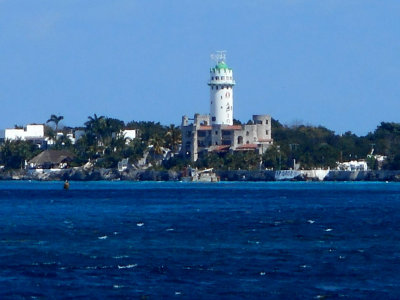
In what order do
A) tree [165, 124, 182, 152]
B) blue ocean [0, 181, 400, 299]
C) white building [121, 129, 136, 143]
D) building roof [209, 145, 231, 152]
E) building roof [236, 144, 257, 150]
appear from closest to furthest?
blue ocean [0, 181, 400, 299] → building roof [236, 144, 257, 150] → building roof [209, 145, 231, 152] → tree [165, 124, 182, 152] → white building [121, 129, 136, 143]

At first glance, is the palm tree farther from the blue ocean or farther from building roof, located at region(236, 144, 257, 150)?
the blue ocean

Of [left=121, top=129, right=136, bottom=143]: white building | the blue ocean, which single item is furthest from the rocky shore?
the blue ocean

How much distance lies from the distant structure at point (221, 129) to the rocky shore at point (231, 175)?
13.1 feet

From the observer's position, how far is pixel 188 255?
41.3m

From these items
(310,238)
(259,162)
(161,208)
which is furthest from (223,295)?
(259,162)

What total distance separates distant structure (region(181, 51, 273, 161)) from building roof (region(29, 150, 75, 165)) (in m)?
20.0

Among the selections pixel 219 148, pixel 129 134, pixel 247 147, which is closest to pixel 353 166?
pixel 247 147

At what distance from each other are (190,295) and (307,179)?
14632 cm

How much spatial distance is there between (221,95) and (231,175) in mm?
14868

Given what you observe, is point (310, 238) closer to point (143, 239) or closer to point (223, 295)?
point (143, 239)

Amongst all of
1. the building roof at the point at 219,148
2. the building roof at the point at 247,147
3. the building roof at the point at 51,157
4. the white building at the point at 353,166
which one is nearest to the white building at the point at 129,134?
the building roof at the point at 51,157

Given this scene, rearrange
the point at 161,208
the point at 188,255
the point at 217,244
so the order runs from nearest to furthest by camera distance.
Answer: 1. the point at 188,255
2. the point at 217,244
3. the point at 161,208

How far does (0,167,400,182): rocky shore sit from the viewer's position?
17425 cm

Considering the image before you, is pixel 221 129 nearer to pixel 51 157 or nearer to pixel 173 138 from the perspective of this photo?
pixel 173 138
